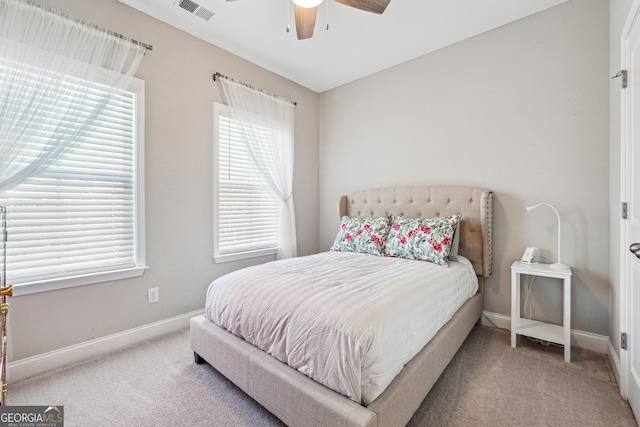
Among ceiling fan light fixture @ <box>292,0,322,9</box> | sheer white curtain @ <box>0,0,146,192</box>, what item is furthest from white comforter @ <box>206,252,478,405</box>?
ceiling fan light fixture @ <box>292,0,322,9</box>

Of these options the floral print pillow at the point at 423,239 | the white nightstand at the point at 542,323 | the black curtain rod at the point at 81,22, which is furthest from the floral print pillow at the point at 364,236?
the black curtain rod at the point at 81,22

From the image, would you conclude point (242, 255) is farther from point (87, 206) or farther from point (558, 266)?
point (558, 266)

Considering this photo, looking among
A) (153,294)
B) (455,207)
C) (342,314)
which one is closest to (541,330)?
(455,207)

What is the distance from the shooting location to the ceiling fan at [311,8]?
5.98 feet

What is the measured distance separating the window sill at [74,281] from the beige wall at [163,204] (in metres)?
0.04

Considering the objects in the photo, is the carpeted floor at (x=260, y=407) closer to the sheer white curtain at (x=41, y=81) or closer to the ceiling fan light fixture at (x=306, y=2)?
the sheer white curtain at (x=41, y=81)

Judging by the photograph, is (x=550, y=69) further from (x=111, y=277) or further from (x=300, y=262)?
(x=111, y=277)

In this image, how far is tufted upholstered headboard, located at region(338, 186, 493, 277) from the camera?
2613mm

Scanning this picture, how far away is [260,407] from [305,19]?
253 cm

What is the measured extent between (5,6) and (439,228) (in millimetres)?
3437

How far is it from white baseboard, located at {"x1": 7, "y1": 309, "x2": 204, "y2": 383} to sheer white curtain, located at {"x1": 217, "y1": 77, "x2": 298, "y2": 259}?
1.43 metres

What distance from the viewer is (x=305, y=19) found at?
2.01m

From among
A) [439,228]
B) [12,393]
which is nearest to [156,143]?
[12,393]

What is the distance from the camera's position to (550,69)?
94.1 inches
